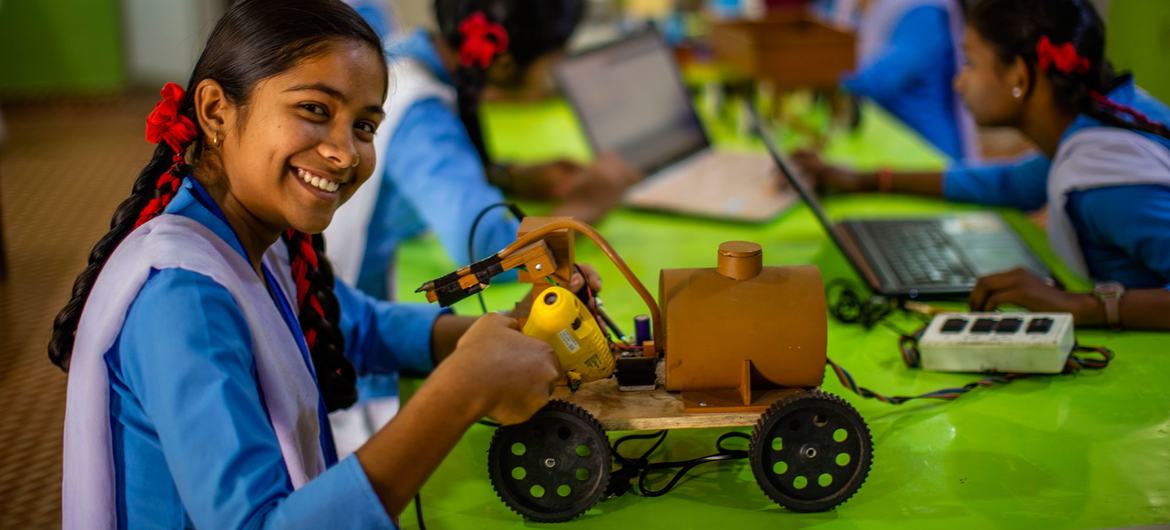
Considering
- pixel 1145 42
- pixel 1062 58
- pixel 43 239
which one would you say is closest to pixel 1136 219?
pixel 1062 58

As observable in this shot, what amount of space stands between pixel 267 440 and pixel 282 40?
360 millimetres

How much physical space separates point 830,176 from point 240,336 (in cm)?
141

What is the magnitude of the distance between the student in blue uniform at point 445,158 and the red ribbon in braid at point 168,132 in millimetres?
598

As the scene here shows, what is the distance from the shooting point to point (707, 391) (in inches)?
39.5

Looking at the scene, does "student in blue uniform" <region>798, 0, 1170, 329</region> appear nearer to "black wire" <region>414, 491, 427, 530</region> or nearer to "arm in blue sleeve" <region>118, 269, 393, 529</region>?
"black wire" <region>414, 491, 427, 530</region>

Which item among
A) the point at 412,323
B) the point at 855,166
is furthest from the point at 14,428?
the point at 855,166

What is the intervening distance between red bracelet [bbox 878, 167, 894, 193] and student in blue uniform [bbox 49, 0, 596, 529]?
1.27 m

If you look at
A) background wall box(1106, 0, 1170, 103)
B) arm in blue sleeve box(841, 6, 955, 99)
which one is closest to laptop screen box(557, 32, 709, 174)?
arm in blue sleeve box(841, 6, 955, 99)

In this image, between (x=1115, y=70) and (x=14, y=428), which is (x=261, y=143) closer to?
(x=1115, y=70)

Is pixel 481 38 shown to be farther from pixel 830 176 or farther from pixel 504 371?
pixel 504 371

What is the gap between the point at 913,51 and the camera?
273 cm

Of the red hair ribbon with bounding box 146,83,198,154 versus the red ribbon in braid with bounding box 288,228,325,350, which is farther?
Answer: the red ribbon in braid with bounding box 288,228,325,350

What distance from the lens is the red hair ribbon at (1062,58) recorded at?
59.3 inches

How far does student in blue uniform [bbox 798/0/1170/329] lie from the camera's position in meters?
1.42
